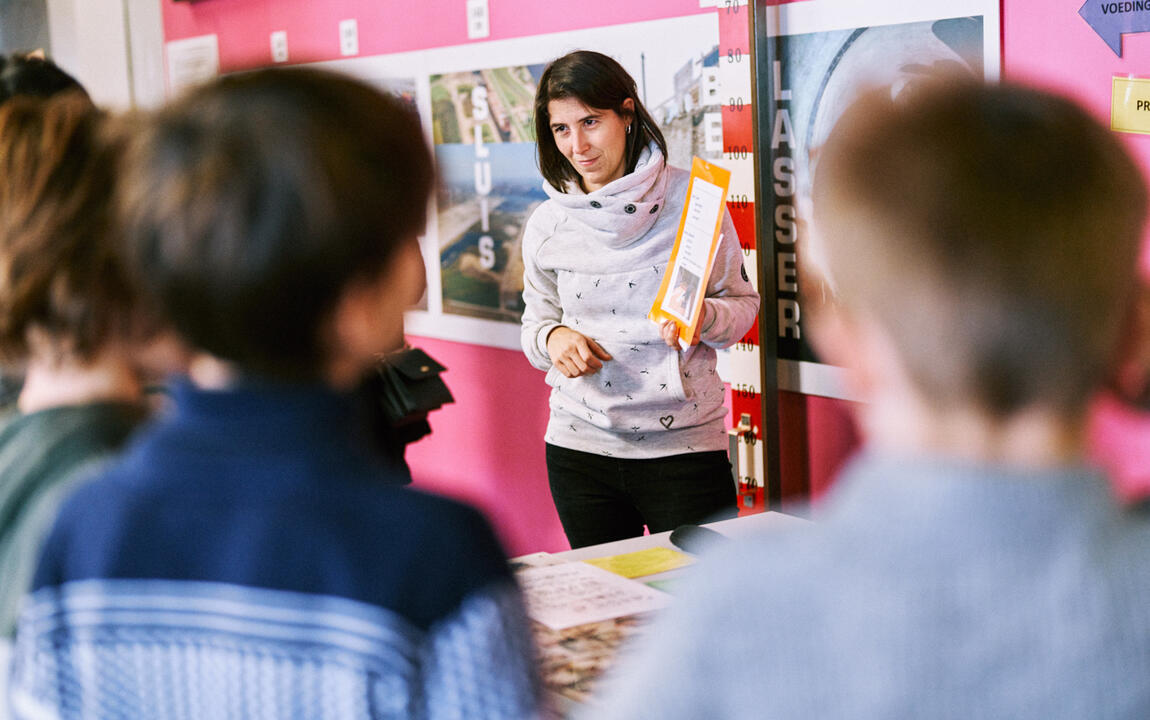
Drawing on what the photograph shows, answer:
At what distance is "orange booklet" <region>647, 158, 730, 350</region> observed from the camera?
7.44 ft

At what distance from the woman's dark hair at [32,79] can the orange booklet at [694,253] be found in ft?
3.78

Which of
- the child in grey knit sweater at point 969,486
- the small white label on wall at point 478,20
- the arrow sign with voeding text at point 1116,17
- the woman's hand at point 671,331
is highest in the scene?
the small white label on wall at point 478,20

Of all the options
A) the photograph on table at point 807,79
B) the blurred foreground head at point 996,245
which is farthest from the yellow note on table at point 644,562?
the blurred foreground head at point 996,245

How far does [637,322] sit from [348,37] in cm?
253

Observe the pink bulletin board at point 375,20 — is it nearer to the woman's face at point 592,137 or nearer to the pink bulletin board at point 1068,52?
the woman's face at point 592,137

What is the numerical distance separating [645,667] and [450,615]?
0.16 meters

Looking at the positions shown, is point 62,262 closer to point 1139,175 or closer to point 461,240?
point 1139,175

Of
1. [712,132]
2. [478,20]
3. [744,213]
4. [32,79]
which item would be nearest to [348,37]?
[478,20]

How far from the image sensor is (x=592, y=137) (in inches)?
104

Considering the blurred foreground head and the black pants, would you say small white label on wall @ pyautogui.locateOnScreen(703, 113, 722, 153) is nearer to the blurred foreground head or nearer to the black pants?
the black pants

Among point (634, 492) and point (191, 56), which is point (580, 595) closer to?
point (634, 492)

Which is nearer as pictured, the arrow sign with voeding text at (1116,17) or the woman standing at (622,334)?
the arrow sign with voeding text at (1116,17)

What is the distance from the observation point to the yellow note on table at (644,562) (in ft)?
6.24

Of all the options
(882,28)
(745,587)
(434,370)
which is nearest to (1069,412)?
(745,587)
